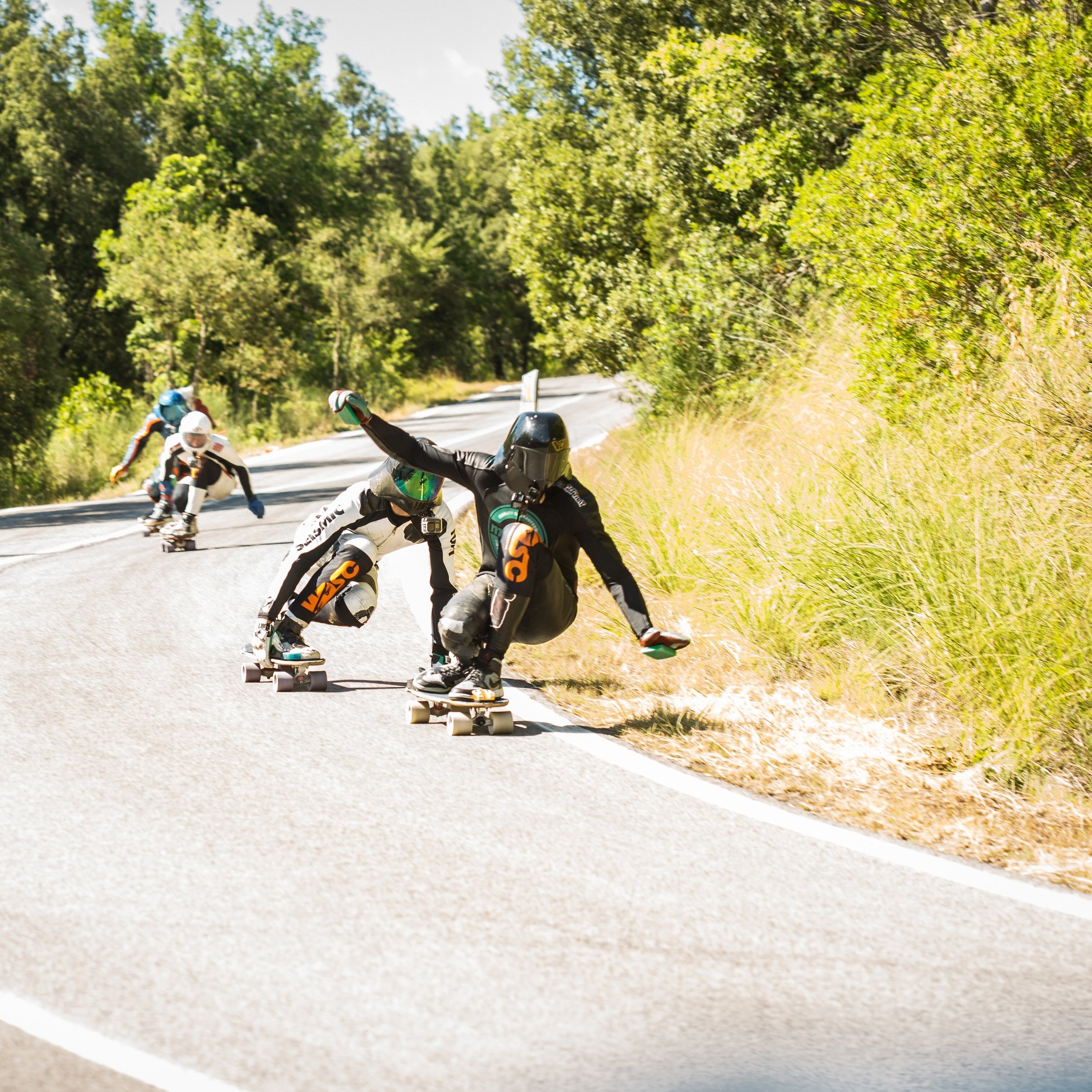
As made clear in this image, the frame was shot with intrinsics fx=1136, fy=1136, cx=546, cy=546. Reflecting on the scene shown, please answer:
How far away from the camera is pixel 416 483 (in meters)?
5.65

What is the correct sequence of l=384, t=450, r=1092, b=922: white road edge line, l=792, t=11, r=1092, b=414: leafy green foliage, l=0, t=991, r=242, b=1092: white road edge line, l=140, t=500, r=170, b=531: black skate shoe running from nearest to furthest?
l=0, t=991, r=242, b=1092: white road edge line
l=384, t=450, r=1092, b=922: white road edge line
l=792, t=11, r=1092, b=414: leafy green foliage
l=140, t=500, r=170, b=531: black skate shoe

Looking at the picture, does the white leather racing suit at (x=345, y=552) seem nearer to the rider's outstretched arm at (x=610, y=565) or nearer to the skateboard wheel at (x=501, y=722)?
the skateboard wheel at (x=501, y=722)

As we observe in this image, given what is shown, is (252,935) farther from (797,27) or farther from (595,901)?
(797,27)

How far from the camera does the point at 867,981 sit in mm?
3031

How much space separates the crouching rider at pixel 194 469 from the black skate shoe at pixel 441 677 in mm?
4975

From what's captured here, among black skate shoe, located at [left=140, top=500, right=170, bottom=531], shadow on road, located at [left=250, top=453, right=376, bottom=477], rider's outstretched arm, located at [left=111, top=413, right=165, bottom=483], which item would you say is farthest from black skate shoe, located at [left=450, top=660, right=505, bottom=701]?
shadow on road, located at [left=250, top=453, right=376, bottom=477]

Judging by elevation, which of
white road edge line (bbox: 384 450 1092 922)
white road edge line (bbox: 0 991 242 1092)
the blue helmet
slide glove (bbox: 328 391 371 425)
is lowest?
→ white road edge line (bbox: 384 450 1092 922)

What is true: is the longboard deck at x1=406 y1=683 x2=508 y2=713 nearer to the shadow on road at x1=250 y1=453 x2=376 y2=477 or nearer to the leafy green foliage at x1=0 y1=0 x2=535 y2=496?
the shadow on road at x1=250 y1=453 x2=376 y2=477

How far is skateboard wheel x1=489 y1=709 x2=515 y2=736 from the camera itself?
202 inches

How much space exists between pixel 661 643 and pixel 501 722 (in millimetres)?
845

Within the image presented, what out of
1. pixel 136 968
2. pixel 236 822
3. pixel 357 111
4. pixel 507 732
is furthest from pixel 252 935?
pixel 357 111

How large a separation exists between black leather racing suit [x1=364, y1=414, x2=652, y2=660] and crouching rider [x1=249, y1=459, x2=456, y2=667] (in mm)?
415

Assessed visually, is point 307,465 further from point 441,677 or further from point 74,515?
point 441,677

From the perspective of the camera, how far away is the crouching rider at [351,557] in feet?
18.7
